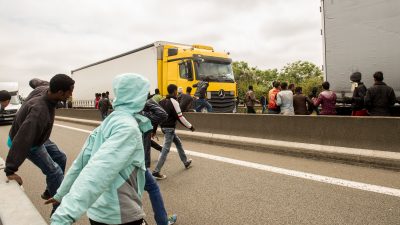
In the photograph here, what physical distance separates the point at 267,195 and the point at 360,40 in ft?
18.2

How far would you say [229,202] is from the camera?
4836mm

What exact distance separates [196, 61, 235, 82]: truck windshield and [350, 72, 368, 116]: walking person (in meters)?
7.84

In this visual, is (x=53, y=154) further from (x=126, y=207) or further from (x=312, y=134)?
Answer: (x=312, y=134)

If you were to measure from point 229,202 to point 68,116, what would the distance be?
25.1 meters

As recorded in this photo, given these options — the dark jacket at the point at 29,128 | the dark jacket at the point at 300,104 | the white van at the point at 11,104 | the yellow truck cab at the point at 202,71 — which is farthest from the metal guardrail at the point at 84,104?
the dark jacket at the point at 29,128

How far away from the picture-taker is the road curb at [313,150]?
6.54 m

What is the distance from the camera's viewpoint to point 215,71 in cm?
1631

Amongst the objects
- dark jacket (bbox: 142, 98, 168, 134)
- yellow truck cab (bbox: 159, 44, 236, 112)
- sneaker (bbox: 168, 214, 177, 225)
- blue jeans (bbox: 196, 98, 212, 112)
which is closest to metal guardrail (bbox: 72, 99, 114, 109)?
yellow truck cab (bbox: 159, 44, 236, 112)

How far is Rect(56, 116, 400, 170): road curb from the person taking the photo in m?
6.54

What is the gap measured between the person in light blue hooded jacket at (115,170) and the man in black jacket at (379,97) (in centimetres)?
675

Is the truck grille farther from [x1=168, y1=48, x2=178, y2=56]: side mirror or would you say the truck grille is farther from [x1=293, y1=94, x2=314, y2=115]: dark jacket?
[x1=293, y1=94, x2=314, y2=115]: dark jacket

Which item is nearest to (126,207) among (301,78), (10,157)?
(10,157)

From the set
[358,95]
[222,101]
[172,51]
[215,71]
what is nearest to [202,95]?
[222,101]

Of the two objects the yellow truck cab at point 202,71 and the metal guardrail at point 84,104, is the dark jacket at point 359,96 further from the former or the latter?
the metal guardrail at point 84,104
